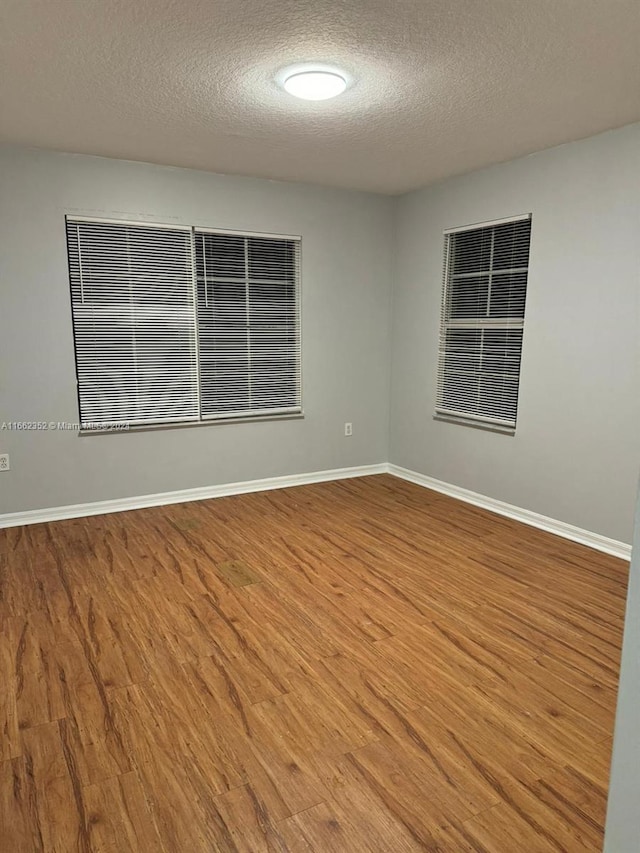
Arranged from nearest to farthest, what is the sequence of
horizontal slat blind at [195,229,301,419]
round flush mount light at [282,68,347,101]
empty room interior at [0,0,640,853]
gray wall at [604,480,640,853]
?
1. gray wall at [604,480,640,853]
2. empty room interior at [0,0,640,853]
3. round flush mount light at [282,68,347,101]
4. horizontal slat blind at [195,229,301,419]

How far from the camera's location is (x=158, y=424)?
4371mm

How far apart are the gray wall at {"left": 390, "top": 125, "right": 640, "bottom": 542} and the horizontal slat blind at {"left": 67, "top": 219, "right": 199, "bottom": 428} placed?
2206 mm

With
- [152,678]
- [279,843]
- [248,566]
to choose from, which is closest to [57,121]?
[248,566]

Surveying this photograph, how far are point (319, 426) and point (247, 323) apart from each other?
3.71ft

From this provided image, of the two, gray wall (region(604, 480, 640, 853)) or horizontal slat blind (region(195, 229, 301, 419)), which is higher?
horizontal slat blind (region(195, 229, 301, 419))

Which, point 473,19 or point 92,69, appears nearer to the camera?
point 473,19

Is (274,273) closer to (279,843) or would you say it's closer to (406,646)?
(406,646)

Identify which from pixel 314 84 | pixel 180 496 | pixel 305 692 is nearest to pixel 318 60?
pixel 314 84

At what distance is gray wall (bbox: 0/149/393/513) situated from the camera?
12.5 feet

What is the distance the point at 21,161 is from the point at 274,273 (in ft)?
6.31

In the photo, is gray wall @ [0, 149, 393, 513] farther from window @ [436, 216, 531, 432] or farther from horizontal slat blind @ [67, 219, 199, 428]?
window @ [436, 216, 531, 432]

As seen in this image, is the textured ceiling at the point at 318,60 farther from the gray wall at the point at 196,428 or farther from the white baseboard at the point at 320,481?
the white baseboard at the point at 320,481

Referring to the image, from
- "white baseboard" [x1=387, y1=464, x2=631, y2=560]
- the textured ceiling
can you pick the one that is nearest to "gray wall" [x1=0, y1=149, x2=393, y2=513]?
the textured ceiling

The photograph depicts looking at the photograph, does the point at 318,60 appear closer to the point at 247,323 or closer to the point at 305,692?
the point at 247,323
